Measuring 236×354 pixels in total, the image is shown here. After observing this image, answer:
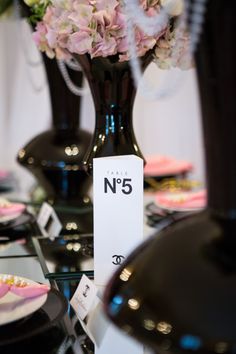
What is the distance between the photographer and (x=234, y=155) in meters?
0.62

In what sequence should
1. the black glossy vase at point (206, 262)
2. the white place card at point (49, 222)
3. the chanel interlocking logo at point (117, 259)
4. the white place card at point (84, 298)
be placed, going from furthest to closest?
1. the white place card at point (49, 222)
2. the chanel interlocking logo at point (117, 259)
3. the white place card at point (84, 298)
4. the black glossy vase at point (206, 262)

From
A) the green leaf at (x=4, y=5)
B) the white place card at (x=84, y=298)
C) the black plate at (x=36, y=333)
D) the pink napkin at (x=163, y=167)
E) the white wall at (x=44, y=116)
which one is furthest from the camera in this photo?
the white wall at (x=44, y=116)

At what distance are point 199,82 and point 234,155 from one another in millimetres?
82

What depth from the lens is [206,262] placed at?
61cm

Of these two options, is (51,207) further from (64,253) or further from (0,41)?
(0,41)

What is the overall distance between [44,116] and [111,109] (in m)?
2.34

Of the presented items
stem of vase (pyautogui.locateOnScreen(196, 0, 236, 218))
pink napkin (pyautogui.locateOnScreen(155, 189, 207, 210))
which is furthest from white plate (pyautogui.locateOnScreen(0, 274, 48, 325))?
pink napkin (pyautogui.locateOnScreen(155, 189, 207, 210))

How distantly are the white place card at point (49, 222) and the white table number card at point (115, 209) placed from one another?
34cm

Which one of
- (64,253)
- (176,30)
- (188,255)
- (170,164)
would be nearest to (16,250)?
(64,253)

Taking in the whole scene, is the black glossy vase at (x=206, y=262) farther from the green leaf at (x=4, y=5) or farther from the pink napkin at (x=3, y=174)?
the pink napkin at (x=3, y=174)

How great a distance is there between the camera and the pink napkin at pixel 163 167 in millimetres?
2098

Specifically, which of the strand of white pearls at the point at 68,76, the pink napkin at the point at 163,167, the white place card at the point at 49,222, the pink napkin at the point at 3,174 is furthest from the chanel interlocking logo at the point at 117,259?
the pink napkin at the point at 3,174

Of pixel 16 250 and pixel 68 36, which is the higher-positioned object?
pixel 68 36

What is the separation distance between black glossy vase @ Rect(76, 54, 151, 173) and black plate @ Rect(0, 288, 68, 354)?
1.36 ft
